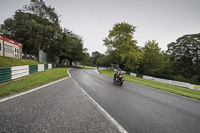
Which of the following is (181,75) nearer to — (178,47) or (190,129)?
(178,47)

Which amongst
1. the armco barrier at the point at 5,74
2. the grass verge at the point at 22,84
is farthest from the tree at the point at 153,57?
the armco barrier at the point at 5,74

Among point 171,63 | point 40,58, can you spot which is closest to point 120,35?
point 40,58

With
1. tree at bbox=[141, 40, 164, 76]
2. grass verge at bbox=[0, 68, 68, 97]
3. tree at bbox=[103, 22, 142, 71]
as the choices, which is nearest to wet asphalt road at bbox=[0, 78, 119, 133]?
grass verge at bbox=[0, 68, 68, 97]

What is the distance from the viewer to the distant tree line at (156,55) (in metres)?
25.7

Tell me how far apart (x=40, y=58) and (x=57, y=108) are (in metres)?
24.9

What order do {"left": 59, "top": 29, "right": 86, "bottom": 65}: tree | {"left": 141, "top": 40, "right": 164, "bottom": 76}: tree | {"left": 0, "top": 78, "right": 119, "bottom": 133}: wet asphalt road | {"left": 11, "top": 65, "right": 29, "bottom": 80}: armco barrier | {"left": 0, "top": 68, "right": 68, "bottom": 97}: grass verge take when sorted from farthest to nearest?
1. {"left": 59, "top": 29, "right": 86, "bottom": 65}: tree
2. {"left": 141, "top": 40, "right": 164, "bottom": 76}: tree
3. {"left": 11, "top": 65, "right": 29, "bottom": 80}: armco barrier
4. {"left": 0, "top": 68, "right": 68, "bottom": 97}: grass verge
5. {"left": 0, "top": 78, "right": 119, "bottom": 133}: wet asphalt road

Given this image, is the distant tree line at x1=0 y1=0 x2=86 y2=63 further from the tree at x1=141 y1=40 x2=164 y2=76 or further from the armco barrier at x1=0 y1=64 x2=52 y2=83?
the tree at x1=141 y1=40 x2=164 y2=76

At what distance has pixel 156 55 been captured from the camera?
29844mm

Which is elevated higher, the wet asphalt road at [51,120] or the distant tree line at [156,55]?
the distant tree line at [156,55]

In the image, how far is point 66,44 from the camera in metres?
33.6

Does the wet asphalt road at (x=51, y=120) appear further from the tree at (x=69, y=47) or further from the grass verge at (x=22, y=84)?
the tree at (x=69, y=47)

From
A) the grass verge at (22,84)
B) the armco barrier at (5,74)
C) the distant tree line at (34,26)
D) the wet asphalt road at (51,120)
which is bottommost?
the wet asphalt road at (51,120)

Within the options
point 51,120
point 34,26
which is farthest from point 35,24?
point 51,120

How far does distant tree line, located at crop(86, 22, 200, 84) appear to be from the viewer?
25.7 meters
